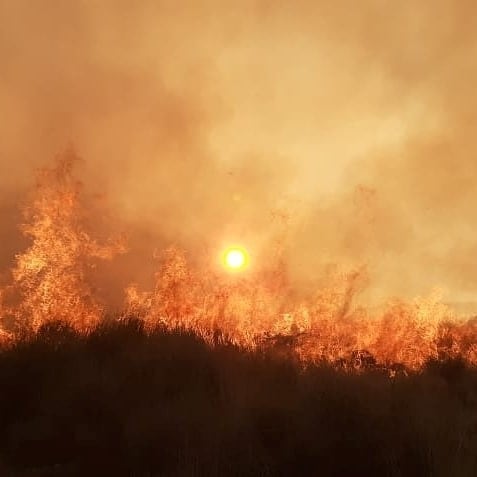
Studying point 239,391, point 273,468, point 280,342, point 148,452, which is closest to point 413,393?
point 239,391

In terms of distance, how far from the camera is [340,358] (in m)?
11.8

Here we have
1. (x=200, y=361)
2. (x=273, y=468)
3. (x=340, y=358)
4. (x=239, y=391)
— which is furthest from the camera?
(x=340, y=358)

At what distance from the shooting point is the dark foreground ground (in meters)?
5.53

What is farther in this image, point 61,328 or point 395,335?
point 395,335

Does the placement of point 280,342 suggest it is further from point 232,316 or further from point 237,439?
point 237,439

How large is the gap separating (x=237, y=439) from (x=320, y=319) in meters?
12.3

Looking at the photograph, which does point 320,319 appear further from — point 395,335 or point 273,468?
point 273,468

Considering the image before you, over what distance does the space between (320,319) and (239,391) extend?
35.7 feet

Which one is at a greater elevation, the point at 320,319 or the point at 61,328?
the point at 320,319

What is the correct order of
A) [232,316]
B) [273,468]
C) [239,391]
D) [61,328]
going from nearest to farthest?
[273,468] < [239,391] < [61,328] < [232,316]

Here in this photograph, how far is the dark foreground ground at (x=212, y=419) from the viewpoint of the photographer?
18.1 feet

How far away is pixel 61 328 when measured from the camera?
34.1 feet

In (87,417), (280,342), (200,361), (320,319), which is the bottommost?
(87,417)

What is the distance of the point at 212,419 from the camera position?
20.6ft
